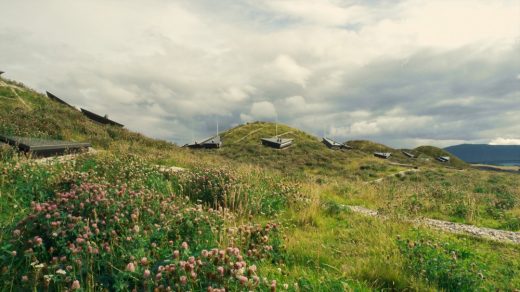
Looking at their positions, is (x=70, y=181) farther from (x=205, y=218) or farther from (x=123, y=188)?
(x=205, y=218)

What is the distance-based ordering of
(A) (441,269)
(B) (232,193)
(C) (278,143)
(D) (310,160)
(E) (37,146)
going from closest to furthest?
(A) (441,269), (B) (232,193), (E) (37,146), (D) (310,160), (C) (278,143)

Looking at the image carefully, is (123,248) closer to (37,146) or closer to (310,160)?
Result: (37,146)

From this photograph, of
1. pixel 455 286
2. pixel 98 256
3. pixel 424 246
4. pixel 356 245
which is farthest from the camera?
pixel 356 245

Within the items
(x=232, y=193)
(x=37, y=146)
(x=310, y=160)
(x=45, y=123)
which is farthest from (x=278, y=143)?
(x=232, y=193)

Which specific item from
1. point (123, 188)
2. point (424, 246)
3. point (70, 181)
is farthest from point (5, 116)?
point (424, 246)

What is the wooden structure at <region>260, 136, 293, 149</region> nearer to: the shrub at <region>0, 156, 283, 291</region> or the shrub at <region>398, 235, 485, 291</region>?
the shrub at <region>0, 156, 283, 291</region>

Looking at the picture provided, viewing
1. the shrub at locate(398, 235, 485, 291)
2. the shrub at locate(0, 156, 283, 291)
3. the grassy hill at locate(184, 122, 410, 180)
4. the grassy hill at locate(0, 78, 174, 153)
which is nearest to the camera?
the shrub at locate(0, 156, 283, 291)

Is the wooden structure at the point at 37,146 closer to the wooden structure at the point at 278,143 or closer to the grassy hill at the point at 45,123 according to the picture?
the grassy hill at the point at 45,123

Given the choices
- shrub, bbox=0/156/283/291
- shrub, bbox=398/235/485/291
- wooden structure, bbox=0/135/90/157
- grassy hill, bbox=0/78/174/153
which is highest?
grassy hill, bbox=0/78/174/153

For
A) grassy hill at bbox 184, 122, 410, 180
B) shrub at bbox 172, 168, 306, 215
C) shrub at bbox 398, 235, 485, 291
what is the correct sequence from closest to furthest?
shrub at bbox 398, 235, 485, 291
shrub at bbox 172, 168, 306, 215
grassy hill at bbox 184, 122, 410, 180

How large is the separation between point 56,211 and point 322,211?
7470 millimetres

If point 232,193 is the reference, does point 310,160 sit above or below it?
below

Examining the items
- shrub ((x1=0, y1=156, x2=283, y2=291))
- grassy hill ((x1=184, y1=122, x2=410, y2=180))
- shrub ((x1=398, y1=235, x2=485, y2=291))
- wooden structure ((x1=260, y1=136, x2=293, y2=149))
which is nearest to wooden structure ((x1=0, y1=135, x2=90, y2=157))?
shrub ((x1=0, y1=156, x2=283, y2=291))

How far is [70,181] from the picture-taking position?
8.48 meters
